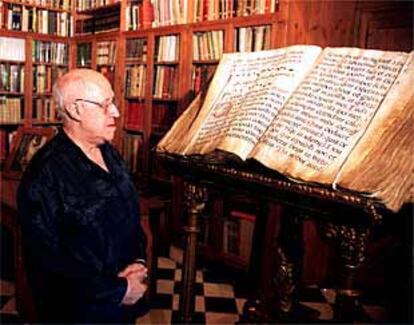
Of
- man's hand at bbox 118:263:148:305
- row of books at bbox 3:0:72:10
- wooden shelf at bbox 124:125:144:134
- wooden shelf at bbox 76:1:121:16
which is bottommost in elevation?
man's hand at bbox 118:263:148:305

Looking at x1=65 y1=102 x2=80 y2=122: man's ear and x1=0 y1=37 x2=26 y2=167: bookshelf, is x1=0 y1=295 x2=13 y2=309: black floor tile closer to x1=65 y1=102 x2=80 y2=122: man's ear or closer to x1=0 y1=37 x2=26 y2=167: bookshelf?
x1=65 y1=102 x2=80 y2=122: man's ear

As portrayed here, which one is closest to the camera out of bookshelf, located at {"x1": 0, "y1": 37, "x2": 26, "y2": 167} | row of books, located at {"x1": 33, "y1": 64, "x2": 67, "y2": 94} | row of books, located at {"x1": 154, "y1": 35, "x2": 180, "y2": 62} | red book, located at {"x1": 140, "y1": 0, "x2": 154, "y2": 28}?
row of books, located at {"x1": 154, "y1": 35, "x2": 180, "y2": 62}

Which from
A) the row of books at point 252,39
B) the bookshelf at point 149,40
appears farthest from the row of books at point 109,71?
the row of books at point 252,39

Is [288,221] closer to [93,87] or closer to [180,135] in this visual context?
[180,135]

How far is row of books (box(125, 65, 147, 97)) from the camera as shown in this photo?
13.5ft

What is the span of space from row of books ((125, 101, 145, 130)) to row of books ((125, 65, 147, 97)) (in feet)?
0.30

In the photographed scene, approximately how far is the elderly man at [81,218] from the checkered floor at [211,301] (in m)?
0.98

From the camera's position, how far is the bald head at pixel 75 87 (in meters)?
1.66

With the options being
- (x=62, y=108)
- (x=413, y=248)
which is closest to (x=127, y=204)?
(x=62, y=108)

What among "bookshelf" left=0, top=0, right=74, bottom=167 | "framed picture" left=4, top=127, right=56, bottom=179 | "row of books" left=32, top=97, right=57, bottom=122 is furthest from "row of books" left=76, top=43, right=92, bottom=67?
"framed picture" left=4, top=127, right=56, bottom=179

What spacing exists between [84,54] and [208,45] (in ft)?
6.89

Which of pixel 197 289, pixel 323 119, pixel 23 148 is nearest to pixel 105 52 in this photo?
pixel 23 148

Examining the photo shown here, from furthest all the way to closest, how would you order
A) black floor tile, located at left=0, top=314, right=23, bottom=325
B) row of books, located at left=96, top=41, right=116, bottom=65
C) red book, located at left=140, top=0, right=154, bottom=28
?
row of books, located at left=96, top=41, right=116, bottom=65 < red book, located at left=140, top=0, right=154, bottom=28 < black floor tile, located at left=0, top=314, right=23, bottom=325

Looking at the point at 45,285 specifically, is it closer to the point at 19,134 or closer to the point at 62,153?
the point at 62,153
